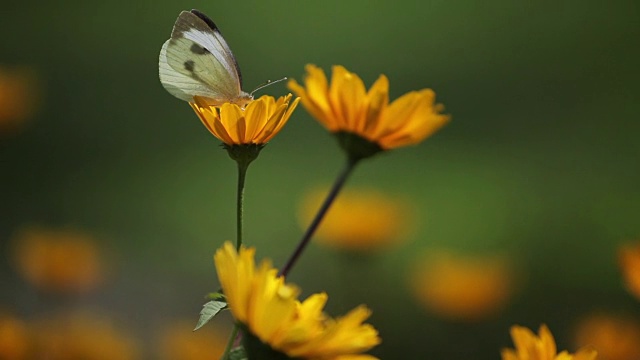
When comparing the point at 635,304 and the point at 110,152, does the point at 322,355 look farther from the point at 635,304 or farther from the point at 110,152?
the point at 110,152

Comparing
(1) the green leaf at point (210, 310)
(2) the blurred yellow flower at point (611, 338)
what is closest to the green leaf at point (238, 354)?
(1) the green leaf at point (210, 310)

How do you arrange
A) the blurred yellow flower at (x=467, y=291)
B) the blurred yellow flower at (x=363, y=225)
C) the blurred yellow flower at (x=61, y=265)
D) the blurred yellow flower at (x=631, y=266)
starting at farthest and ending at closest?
the blurred yellow flower at (x=363, y=225), the blurred yellow flower at (x=467, y=291), the blurred yellow flower at (x=61, y=265), the blurred yellow flower at (x=631, y=266)

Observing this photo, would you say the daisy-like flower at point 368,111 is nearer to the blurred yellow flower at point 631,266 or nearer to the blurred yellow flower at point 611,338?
Result: the blurred yellow flower at point 631,266

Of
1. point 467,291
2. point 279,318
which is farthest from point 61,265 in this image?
point 279,318

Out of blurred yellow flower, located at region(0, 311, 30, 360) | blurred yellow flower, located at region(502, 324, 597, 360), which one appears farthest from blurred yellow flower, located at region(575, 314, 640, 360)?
blurred yellow flower, located at region(0, 311, 30, 360)

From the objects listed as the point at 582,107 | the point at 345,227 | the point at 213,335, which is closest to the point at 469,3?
the point at 582,107

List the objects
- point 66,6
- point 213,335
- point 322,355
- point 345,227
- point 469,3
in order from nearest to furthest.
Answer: point 322,355
point 213,335
point 345,227
point 66,6
point 469,3

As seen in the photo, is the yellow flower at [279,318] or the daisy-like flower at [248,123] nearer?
the yellow flower at [279,318]
